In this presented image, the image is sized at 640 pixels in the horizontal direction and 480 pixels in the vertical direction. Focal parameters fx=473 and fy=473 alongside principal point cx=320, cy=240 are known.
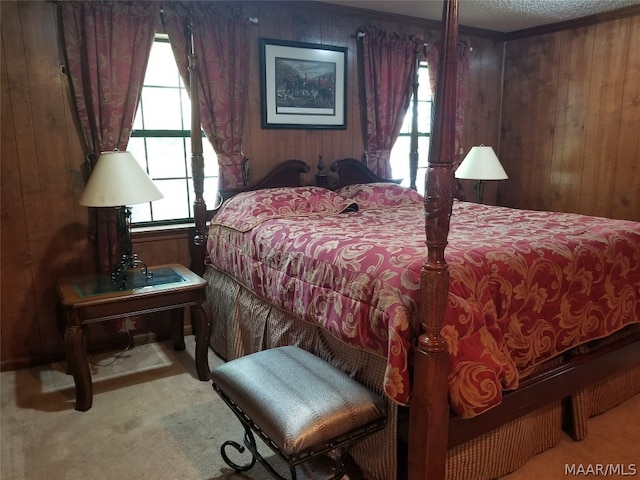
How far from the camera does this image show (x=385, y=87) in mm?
3947

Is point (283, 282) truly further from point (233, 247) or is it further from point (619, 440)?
point (619, 440)

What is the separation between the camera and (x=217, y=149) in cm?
334

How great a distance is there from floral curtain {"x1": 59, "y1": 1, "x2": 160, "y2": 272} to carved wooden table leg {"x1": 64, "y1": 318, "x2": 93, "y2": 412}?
73 cm

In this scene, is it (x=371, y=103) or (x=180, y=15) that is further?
(x=371, y=103)

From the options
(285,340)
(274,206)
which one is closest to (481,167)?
(274,206)

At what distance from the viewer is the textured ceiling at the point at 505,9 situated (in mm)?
3652

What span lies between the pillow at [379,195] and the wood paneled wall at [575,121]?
1678 millimetres

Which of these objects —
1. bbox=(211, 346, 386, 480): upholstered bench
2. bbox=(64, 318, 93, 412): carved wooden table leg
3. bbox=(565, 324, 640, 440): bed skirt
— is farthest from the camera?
bbox=(64, 318, 93, 412): carved wooden table leg

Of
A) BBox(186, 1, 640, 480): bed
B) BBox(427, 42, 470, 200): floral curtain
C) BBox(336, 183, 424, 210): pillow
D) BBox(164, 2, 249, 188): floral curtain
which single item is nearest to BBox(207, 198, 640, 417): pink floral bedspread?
BBox(186, 1, 640, 480): bed

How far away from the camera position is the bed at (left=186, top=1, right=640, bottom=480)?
154 cm

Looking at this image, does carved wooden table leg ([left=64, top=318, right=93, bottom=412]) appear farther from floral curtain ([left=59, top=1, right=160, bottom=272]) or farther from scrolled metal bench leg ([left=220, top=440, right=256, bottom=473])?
scrolled metal bench leg ([left=220, top=440, right=256, bottom=473])

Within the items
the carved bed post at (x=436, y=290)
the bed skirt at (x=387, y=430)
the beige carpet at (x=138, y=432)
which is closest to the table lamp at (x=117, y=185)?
the bed skirt at (x=387, y=430)

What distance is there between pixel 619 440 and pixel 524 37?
3800mm

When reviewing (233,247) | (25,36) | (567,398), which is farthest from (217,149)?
(567,398)
